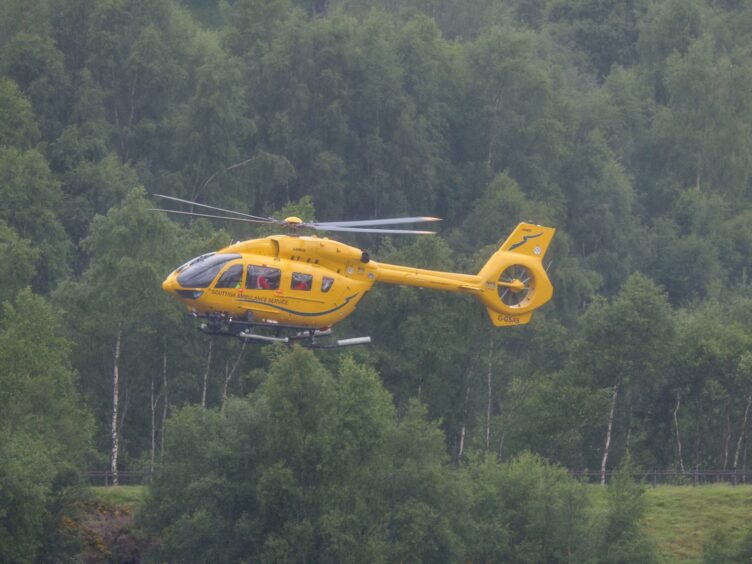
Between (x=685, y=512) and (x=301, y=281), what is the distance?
14.7 metres

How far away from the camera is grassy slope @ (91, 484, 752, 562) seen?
53.8 meters

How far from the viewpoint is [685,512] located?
2184 inches

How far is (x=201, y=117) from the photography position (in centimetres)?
7956

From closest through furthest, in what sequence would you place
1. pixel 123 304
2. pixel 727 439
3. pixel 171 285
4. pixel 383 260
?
pixel 171 285 < pixel 123 304 < pixel 727 439 < pixel 383 260

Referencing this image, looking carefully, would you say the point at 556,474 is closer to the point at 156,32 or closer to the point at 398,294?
Result: the point at 398,294

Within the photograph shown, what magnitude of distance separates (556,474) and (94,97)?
33325 mm

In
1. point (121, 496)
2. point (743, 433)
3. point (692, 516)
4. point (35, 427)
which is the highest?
point (743, 433)

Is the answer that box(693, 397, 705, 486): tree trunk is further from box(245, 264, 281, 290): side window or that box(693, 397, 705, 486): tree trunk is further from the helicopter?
box(245, 264, 281, 290): side window

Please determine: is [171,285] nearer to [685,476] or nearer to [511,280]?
[511,280]

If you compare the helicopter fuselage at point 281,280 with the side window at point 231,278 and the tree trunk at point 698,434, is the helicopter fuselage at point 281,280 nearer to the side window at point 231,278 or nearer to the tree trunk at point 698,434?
the side window at point 231,278

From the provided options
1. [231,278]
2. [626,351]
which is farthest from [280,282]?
[626,351]

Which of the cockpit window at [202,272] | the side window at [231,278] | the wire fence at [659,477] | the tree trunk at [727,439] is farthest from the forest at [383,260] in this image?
the cockpit window at [202,272]

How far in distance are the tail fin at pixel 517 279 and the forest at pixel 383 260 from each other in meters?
3.63

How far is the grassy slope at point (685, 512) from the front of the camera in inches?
2120
